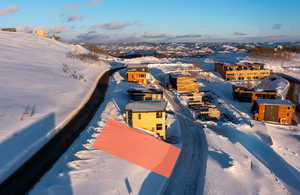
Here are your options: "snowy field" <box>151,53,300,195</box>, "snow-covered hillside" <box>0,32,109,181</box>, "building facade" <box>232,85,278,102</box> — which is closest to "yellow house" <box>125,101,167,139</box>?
"snowy field" <box>151,53,300,195</box>

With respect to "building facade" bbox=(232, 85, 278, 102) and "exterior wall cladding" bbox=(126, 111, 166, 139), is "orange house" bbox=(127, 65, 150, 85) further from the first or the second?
"exterior wall cladding" bbox=(126, 111, 166, 139)

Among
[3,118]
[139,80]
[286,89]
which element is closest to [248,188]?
[3,118]

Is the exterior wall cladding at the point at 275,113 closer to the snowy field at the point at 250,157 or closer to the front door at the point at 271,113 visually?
the front door at the point at 271,113

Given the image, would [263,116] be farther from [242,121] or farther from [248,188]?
[248,188]

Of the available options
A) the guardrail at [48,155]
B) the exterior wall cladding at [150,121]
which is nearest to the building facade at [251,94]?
the exterior wall cladding at [150,121]

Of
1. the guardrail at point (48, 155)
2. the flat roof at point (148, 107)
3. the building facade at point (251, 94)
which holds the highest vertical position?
the flat roof at point (148, 107)

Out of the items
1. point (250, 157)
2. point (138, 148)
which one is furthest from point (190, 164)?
point (250, 157)

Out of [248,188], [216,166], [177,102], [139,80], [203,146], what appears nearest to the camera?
[248,188]
